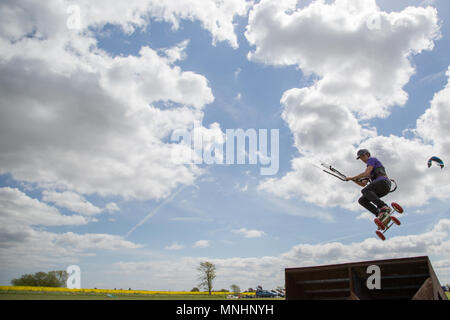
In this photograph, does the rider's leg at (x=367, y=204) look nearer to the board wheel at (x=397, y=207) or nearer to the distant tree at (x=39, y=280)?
the board wheel at (x=397, y=207)

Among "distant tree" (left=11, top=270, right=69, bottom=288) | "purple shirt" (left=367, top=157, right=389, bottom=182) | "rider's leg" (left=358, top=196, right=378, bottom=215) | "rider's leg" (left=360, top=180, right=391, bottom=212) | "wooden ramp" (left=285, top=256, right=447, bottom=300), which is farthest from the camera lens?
"distant tree" (left=11, top=270, right=69, bottom=288)

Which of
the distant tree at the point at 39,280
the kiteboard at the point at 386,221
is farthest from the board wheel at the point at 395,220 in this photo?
the distant tree at the point at 39,280

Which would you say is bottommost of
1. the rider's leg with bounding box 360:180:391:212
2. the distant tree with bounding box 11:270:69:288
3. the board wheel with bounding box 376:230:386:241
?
the distant tree with bounding box 11:270:69:288

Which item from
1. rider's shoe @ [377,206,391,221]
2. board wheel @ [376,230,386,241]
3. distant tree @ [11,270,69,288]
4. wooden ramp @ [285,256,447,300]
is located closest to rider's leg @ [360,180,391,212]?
rider's shoe @ [377,206,391,221]

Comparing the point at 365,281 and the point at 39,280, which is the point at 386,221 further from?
the point at 39,280

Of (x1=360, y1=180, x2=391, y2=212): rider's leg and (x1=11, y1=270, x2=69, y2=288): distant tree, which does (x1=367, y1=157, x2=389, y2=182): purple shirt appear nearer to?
(x1=360, y1=180, x2=391, y2=212): rider's leg

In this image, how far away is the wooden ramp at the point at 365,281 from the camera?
269 inches

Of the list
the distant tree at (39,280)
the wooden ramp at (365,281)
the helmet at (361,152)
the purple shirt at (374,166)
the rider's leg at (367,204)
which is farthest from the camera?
the distant tree at (39,280)

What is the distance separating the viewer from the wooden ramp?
6828 mm

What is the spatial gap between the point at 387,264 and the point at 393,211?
4154 mm

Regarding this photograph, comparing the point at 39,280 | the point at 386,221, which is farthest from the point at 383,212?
the point at 39,280
